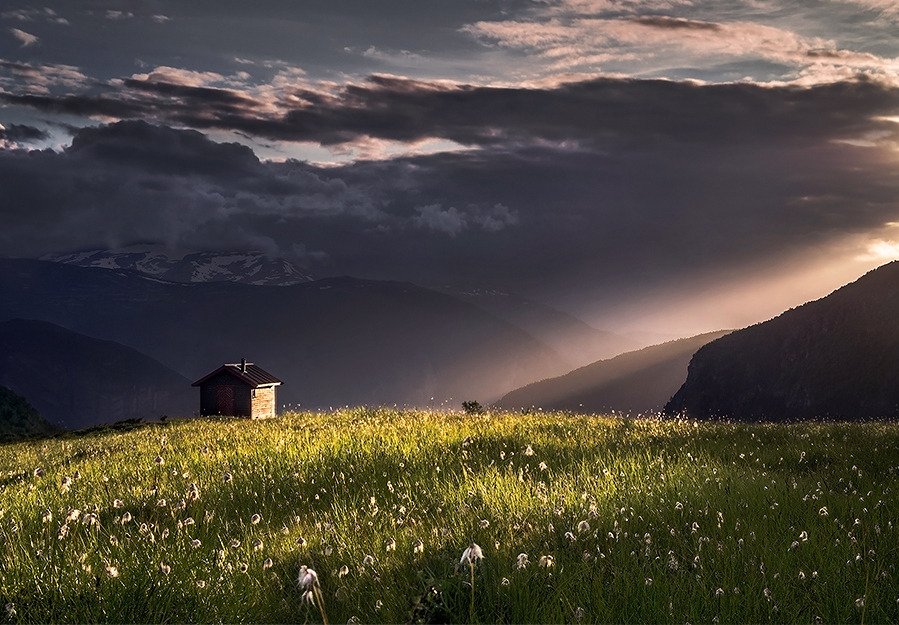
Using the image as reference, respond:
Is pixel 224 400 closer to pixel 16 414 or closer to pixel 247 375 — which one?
pixel 247 375

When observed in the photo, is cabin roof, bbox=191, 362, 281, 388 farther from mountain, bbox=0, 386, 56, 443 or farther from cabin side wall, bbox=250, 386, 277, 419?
mountain, bbox=0, 386, 56, 443

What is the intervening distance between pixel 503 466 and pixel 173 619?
5.19 meters

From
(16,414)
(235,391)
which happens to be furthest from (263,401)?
(16,414)

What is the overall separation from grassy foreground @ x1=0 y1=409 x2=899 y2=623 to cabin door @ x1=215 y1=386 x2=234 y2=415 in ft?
105

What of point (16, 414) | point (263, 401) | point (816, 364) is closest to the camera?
point (263, 401)

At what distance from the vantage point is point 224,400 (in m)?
42.8

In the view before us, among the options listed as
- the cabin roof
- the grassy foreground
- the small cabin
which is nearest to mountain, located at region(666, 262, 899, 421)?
the cabin roof

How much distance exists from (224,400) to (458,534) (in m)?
39.6

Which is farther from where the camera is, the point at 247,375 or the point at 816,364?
the point at 816,364

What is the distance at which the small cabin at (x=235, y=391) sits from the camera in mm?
42281

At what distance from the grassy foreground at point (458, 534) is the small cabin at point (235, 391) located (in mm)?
31488

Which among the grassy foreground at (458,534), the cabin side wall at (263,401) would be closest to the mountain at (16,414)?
the cabin side wall at (263,401)

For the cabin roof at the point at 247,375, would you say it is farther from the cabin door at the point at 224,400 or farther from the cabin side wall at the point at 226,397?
the cabin door at the point at 224,400

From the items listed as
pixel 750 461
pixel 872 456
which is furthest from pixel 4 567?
pixel 872 456
